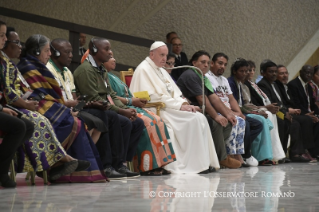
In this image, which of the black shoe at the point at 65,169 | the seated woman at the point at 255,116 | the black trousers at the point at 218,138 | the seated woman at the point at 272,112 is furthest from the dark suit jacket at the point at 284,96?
the black shoe at the point at 65,169

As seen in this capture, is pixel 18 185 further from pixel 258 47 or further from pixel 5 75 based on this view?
pixel 258 47

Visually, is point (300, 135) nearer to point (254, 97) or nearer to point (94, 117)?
point (254, 97)

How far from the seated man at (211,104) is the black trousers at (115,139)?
59.5 inches

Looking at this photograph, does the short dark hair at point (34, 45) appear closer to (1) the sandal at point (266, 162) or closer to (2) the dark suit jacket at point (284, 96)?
(1) the sandal at point (266, 162)

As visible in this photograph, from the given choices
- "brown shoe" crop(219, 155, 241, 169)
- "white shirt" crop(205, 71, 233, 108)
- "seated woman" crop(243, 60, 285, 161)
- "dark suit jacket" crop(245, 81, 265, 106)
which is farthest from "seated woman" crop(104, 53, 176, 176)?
"dark suit jacket" crop(245, 81, 265, 106)

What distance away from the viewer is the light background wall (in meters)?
9.36

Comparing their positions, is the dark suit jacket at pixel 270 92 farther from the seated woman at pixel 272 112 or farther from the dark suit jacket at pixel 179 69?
the dark suit jacket at pixel 179 69

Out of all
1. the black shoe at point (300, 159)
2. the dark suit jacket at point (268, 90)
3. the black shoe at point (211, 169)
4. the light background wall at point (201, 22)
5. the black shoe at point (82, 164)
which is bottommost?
the black shoe at point (300, 159)

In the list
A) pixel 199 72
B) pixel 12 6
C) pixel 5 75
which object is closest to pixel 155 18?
pixel 12 6

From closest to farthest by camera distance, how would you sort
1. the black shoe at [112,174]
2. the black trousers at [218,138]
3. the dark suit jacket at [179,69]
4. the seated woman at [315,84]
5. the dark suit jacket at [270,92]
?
the black shoe at [112,174], the black trousers at [218,138], the dark suit jacket at [179,69], the dark suit jacket at [270,92], the seated woman at [315,84]

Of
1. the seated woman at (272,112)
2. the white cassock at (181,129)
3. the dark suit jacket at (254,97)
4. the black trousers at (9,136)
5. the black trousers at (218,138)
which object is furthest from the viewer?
the dark suit jacket at (254,97)

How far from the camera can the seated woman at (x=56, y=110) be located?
181 inches

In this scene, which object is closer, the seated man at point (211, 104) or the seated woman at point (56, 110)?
the seated woman at point (56, 110)

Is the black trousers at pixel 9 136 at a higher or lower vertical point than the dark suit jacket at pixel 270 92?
lower
